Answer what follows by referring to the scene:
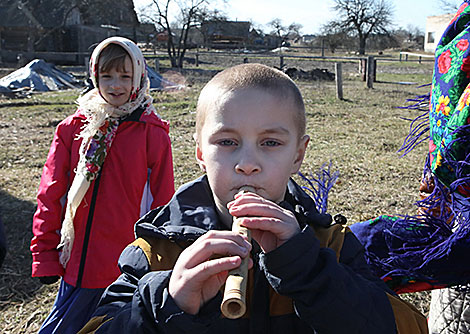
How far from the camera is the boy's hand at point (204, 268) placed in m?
1.12

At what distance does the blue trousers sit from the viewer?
2.47 metres

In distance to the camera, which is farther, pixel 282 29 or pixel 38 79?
pixel 282 29

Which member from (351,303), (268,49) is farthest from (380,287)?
(268,49)

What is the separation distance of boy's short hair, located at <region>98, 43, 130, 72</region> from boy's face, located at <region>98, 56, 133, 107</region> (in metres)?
0.02

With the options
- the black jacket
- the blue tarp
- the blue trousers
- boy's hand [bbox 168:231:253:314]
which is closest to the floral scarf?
the blue trousers

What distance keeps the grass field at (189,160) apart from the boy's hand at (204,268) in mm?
2778

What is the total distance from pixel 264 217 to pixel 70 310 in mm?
1718

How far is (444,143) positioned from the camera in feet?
5.97

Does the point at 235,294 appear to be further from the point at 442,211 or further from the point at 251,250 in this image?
the point at 442,211

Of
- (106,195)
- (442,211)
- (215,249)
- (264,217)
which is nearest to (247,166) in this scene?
(264,217)

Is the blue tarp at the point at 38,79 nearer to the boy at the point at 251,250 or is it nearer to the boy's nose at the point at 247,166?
the boy at the point at 251,250

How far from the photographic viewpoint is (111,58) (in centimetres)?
298

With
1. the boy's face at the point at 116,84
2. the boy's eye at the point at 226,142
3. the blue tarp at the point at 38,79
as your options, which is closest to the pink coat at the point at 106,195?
the boy's face at the point at 116,84

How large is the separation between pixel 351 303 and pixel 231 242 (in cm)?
37
